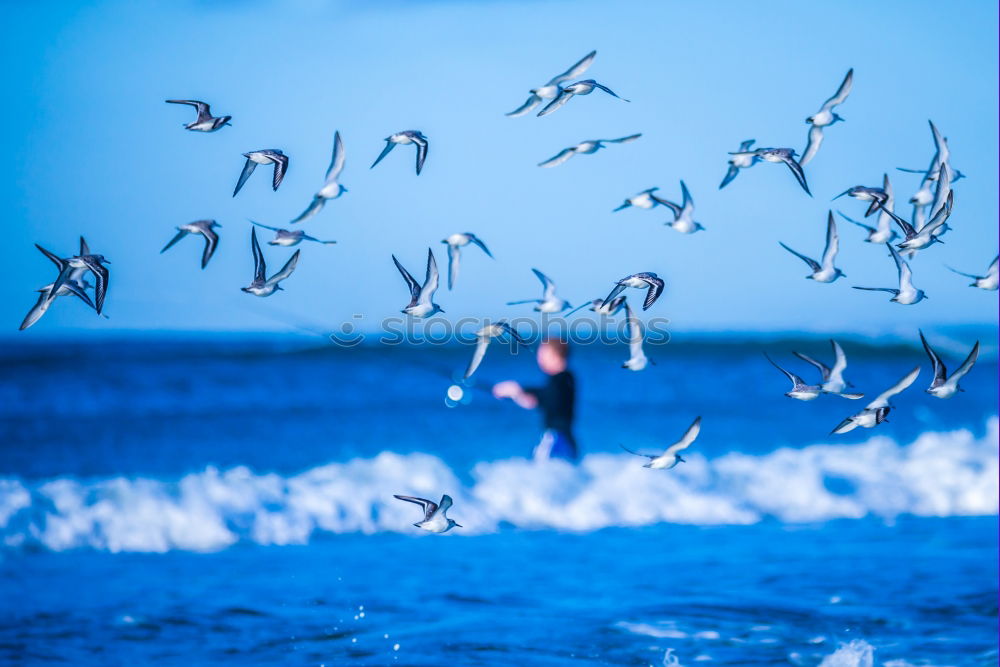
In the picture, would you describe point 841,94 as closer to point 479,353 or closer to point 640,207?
point 640,207

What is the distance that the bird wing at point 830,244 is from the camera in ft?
18.7

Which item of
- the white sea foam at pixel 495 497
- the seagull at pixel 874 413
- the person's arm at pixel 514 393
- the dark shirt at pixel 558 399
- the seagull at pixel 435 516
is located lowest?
the seagull at pixel 435 516

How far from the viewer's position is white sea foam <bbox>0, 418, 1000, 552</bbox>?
8.79 m

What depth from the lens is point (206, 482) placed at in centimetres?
1013

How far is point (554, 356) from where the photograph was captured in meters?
9.31

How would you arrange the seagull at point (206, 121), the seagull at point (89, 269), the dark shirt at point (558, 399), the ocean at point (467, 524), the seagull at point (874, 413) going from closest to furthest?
the seagull at point (89, 269) < the seagull at point (874, 413) < the seagull at point (206, 121) < the ocean at point (467, 524) < the dark shirt at point (558, 399)

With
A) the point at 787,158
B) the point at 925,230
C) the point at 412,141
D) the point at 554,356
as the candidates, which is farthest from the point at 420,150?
the point at 554,356

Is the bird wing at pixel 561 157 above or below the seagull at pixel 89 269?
above

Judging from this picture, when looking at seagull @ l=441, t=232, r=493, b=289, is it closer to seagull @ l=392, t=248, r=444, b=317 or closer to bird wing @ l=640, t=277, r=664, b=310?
seagull @ l=392, t=248, r=444, b=317

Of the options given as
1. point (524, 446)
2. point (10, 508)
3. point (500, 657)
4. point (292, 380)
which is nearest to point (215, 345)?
point (292, 380)

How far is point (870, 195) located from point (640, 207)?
123 cm

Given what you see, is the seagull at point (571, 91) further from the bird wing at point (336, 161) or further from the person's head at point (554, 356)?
the person's head at point (554, 356)

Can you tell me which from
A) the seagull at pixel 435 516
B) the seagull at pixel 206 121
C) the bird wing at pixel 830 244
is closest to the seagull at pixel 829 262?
the bird wing at pixel 830 244

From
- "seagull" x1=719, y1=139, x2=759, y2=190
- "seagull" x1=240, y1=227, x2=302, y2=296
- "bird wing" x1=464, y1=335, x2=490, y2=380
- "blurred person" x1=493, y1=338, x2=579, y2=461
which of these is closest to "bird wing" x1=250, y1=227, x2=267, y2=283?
"seagull" x1=240, y1=227, x2=302, y2=296
